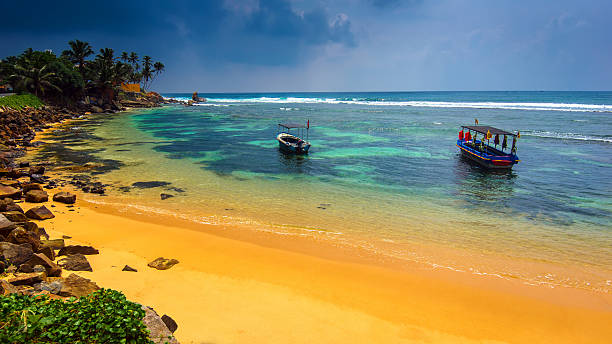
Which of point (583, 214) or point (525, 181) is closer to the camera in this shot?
point (583, 214)

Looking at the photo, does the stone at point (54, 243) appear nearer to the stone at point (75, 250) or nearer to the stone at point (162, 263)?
the stone at point (75, 250)

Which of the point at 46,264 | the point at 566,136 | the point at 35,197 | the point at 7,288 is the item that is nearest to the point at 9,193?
the point at 35,197

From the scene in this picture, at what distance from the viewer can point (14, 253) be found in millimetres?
8000

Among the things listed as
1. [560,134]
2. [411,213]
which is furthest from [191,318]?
[560,134]

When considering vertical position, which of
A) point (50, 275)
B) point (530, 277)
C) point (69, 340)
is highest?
point (69, 340)

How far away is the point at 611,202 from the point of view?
18766mm

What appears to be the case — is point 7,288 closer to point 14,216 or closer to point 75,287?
point 75,287

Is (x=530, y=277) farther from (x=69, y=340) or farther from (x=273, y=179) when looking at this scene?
(x=273, y=179)

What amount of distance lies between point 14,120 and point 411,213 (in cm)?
4325

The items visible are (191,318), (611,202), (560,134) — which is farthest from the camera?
(560,134)

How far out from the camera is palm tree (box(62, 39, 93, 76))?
69312mm

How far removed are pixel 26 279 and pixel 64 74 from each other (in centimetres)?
6624

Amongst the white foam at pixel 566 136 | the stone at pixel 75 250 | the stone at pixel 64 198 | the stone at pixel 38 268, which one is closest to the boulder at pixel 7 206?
the stone at pixel 64 198

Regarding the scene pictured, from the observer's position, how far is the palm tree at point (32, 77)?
166 feet
